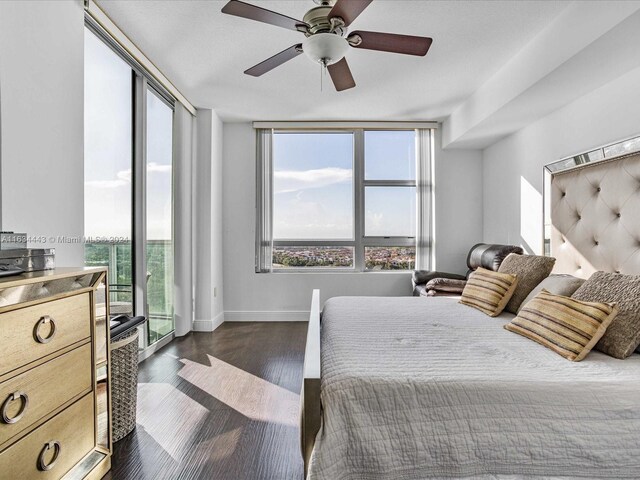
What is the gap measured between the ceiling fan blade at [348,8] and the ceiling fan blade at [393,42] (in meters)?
0.12

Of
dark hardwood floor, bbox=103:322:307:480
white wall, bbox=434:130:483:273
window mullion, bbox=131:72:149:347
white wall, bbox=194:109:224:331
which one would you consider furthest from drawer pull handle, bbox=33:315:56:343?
white wall, bbox=434:130:483:273

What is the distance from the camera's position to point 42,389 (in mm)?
1284

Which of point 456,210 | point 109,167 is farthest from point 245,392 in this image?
point 456,210

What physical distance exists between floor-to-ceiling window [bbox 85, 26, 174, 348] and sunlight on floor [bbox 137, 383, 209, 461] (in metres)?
0.74

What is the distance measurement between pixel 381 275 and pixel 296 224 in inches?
48.7

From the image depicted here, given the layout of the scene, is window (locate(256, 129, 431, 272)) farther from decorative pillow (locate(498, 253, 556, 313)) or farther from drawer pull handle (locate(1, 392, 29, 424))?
drawer pull handle (locate(1, 392, 29, 424))

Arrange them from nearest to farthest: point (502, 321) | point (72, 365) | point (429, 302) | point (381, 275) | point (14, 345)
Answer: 1. point (14, 345)
2. point (72, 365)
3. point (502, 321)
4. point (429, 302)
5. point (381, 275)

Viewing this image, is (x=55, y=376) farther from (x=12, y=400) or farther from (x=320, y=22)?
(x=320, y=22)

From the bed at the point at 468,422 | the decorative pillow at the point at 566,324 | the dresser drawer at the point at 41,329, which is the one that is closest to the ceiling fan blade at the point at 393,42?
the decorative pillow at the point at 566,324

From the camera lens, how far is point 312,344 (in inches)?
60.4

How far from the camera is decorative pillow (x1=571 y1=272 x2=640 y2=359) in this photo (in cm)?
153

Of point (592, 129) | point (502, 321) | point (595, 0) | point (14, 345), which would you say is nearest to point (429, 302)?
point (502, 321)

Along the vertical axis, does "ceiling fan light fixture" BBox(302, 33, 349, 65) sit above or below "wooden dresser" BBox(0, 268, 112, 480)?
above

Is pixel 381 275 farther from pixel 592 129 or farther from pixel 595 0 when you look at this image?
pixel 595 0
